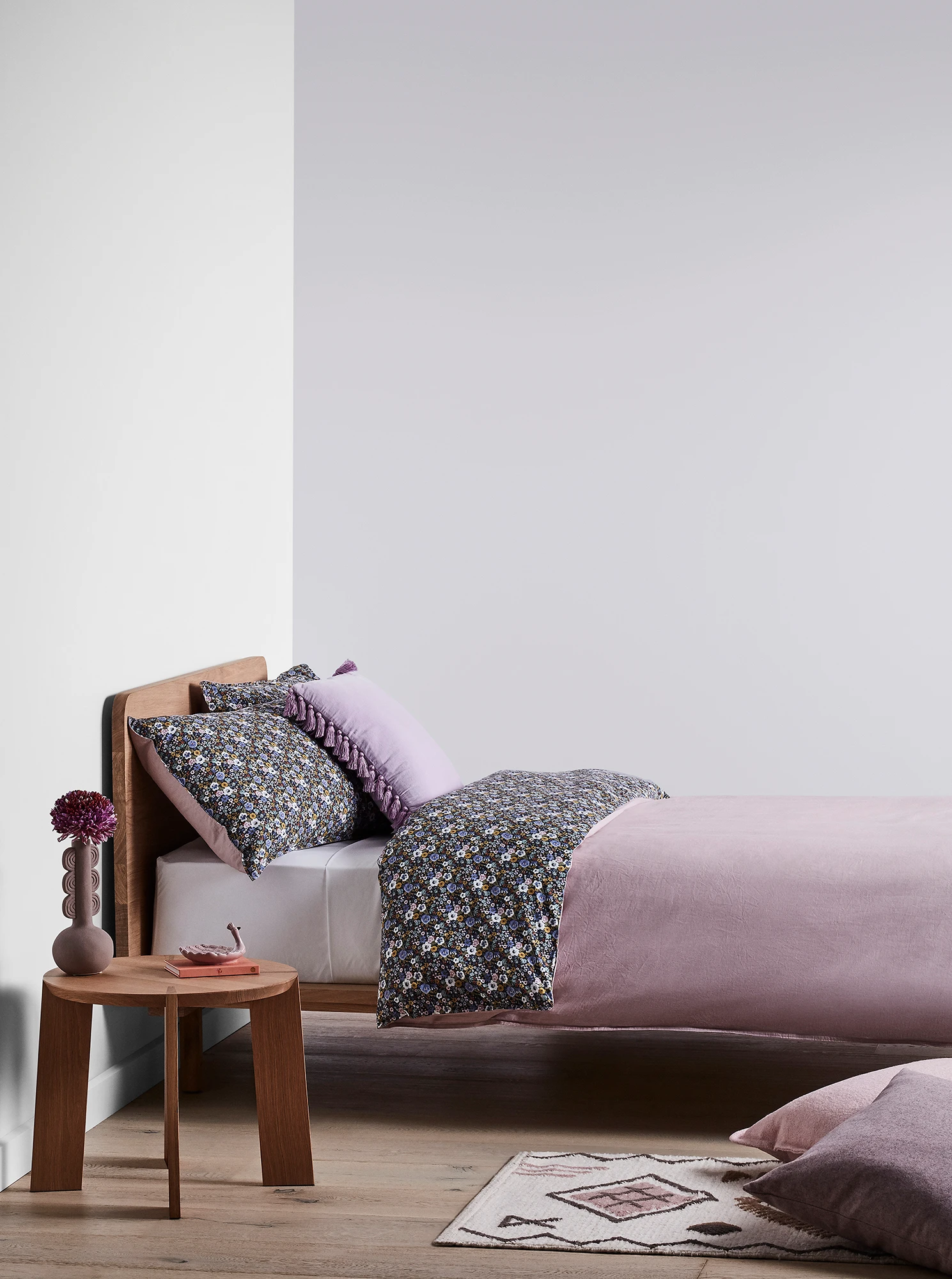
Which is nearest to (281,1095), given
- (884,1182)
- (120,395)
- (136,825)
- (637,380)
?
(136,825)

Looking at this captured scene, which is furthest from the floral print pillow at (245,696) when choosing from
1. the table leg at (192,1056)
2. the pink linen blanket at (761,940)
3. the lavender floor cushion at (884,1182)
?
the lavender floor cushion at (884,1182)

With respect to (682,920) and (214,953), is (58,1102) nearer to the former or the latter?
(214,953)

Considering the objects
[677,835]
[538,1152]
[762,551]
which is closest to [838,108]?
[762,551]

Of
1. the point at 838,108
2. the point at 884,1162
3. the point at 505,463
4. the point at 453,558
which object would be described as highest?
the point at 838,108

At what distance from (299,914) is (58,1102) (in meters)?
0.61

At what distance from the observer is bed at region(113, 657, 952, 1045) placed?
2.71 metres

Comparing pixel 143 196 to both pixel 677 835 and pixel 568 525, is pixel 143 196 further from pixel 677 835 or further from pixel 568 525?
pixel 568 525

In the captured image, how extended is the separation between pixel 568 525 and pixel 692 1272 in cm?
346

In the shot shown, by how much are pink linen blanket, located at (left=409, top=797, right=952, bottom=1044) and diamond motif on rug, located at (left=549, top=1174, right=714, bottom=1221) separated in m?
0.32

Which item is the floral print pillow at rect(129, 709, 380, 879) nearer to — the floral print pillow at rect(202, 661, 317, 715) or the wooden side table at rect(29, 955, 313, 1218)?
the floral print pillow at rect(202, 661, 317, 715)

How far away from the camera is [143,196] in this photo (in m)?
3.34

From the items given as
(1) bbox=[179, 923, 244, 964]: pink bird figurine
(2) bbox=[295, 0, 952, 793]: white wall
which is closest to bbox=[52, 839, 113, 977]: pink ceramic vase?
(1) bbox=[179, 923, 244, 964]: pink bird figurine

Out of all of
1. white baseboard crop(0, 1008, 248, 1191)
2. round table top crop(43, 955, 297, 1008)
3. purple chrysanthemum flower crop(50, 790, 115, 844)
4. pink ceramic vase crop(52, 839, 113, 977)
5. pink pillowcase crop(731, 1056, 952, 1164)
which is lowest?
white baseboard crop(0, 1008, 248, 1191)

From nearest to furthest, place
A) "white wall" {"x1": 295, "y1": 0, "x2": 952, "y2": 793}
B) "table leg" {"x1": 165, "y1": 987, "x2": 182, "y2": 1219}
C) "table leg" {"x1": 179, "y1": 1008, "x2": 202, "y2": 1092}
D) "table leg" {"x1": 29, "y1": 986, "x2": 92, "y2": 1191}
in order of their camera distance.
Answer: "table leg" {"x1": 165, "y1": 987, "x2": 182, "y2": 1219} → "table leg" {"x1": 29, "y1": 986, "x2": 92, "y2": 1191} → "table leg" {"x1": 179, "y1": 1008, "x2": 202, "y2": 1092} → "white wall" {"x1": 295, "y1": 0, "x2": 952, "y2": 793}
